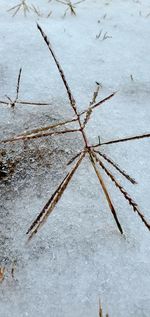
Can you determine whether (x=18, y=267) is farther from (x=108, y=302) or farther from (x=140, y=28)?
(x=140, y=28)

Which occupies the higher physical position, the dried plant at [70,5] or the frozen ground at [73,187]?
the dried plant at [70,5]

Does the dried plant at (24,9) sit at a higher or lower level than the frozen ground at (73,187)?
higher

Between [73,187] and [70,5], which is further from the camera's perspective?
[70,5]

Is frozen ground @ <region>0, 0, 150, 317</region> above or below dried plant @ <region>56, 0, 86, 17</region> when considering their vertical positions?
below

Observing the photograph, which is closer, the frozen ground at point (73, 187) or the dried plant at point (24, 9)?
the frozen ground at point (73, 187)

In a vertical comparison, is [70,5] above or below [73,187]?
above

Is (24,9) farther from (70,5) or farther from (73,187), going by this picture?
(73,187)

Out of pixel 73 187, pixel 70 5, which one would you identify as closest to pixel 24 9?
pixel 70 5

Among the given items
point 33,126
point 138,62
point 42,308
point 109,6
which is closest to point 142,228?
point 42,308
